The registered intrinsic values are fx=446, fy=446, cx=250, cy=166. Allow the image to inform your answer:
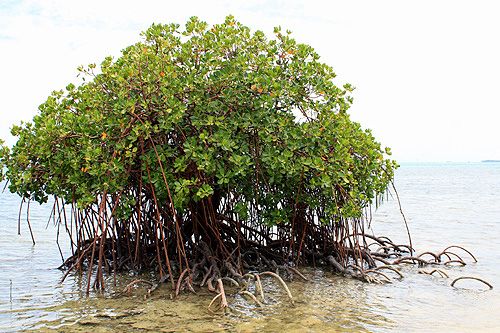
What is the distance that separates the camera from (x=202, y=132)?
5289 mm

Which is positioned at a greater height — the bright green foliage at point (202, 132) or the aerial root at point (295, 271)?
the bright green foliage at point (202, 132)

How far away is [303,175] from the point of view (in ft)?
18.4

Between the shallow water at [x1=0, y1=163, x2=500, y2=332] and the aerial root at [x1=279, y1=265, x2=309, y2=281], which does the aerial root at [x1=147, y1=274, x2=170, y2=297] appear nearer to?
the shallow water at [x1=0, y1=163, x2=500, y2=332]

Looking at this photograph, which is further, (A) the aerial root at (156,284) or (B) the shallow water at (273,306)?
(A) the aerial root at (156,284)

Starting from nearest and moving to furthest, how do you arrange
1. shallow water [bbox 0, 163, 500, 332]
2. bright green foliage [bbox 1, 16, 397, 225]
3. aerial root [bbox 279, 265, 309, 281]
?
shallow water [bbox 0, 163, 500, 332], bright green foliage [bbox 1, 16, 397, 225], aerial root [bbox 279, 265, 309, 281]

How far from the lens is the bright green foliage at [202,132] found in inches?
196

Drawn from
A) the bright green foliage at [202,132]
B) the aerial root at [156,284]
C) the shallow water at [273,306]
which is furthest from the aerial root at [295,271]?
the aerial root at [156,284]

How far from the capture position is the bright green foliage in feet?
16.3

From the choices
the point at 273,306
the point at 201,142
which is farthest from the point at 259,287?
the point at 201,142

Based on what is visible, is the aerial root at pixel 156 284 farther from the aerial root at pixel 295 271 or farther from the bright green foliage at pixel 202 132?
the aerial root at pixel 295 271

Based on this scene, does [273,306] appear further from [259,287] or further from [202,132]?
[202,132]

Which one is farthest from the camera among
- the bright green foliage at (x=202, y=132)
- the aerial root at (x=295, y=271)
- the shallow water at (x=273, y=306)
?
the aerial root at (x=295, y=271)

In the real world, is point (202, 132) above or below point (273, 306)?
Answer: above

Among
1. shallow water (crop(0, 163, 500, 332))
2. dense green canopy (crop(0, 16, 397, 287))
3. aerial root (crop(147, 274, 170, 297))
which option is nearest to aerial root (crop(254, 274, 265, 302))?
shallow water (crop(0, 163, 500, 332))
